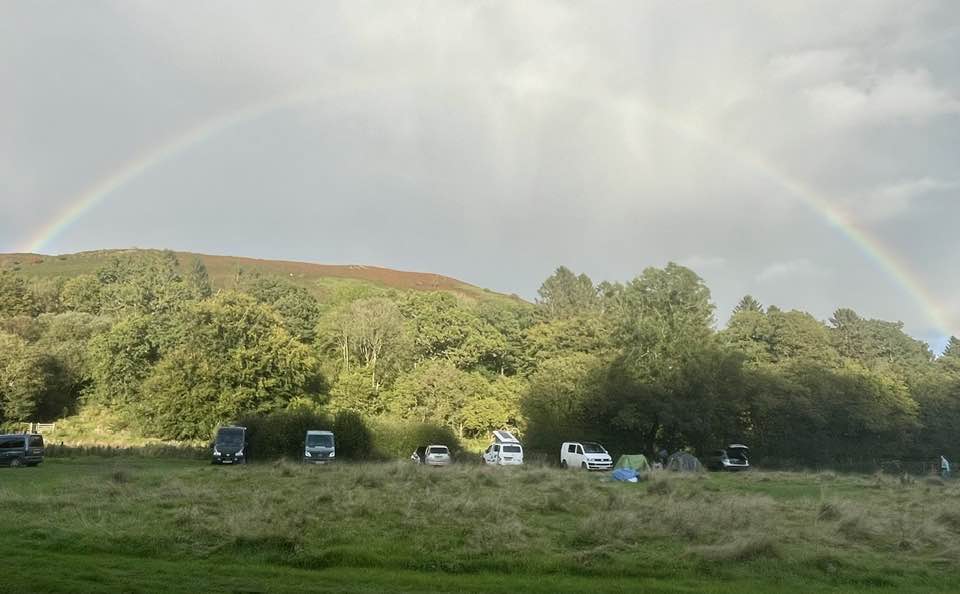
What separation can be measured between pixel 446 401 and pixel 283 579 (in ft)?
185

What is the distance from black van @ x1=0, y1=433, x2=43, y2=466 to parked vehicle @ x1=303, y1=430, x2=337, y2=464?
14.5 metres

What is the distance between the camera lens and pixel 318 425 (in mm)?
49219

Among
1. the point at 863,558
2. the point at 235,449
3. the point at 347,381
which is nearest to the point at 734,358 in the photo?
the point at 347,381

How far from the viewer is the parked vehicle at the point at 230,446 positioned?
140 feet

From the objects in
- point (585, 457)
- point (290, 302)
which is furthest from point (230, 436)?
point (290, 302)

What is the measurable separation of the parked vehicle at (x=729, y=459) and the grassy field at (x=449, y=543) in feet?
102

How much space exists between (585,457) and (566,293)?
65245 millimetres

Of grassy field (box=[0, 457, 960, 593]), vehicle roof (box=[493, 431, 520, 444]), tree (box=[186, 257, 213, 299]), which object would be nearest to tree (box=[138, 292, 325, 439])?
vehicle roof (box=[493, 431, 520, 444])

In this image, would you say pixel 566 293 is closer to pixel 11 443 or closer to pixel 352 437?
pixel 352 437

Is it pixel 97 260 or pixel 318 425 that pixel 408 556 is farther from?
pixel 97 260

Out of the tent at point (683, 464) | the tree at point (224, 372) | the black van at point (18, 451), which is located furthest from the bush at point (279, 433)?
the tent at point (683, 464)

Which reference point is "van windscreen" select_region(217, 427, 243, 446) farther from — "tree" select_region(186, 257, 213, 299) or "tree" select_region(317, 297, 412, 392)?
"tree" select_region(186, 257, 213, 299)

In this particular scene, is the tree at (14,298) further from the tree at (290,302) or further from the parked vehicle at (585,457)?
the parked vehicle at (585,457)

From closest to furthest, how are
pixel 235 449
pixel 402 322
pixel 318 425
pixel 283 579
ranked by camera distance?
pixel 283 579, pixel 235 449, pixel 318 425, pixel 402 322
